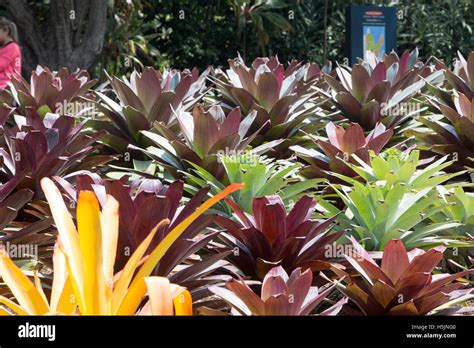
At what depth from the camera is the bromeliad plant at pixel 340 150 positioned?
2.86 meters

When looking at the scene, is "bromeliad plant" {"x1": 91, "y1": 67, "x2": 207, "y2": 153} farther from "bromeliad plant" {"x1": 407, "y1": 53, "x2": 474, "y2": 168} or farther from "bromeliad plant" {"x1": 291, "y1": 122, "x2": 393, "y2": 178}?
"bromeliad plant" {"x1": 407, "y1": 53, "x2": 474, "y2": 168}

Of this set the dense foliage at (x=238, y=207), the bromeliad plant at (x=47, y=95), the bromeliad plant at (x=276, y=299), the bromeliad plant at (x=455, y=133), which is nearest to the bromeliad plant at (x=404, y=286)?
the dense foliage at (x=238, y=207)

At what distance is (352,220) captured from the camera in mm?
2398

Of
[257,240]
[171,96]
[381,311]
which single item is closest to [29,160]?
[171,96]

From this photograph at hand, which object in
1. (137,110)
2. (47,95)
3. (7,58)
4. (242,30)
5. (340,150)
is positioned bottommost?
(340,150)

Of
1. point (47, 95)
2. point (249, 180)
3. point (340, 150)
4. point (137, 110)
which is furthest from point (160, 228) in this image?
point (47, 95)

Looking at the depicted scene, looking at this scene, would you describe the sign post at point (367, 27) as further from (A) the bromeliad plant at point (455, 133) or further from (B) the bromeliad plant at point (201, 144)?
(B) the bromeliad plant at point (201, 144)

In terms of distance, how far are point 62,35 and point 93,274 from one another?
1197 cm

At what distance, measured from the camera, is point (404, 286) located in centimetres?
181

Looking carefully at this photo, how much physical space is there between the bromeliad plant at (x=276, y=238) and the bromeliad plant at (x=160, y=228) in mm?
97

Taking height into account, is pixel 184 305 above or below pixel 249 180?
below

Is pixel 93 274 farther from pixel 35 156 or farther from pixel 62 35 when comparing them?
pixel 62 35

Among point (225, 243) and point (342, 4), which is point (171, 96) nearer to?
point (225, 243)

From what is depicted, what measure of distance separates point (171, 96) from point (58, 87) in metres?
1.07
